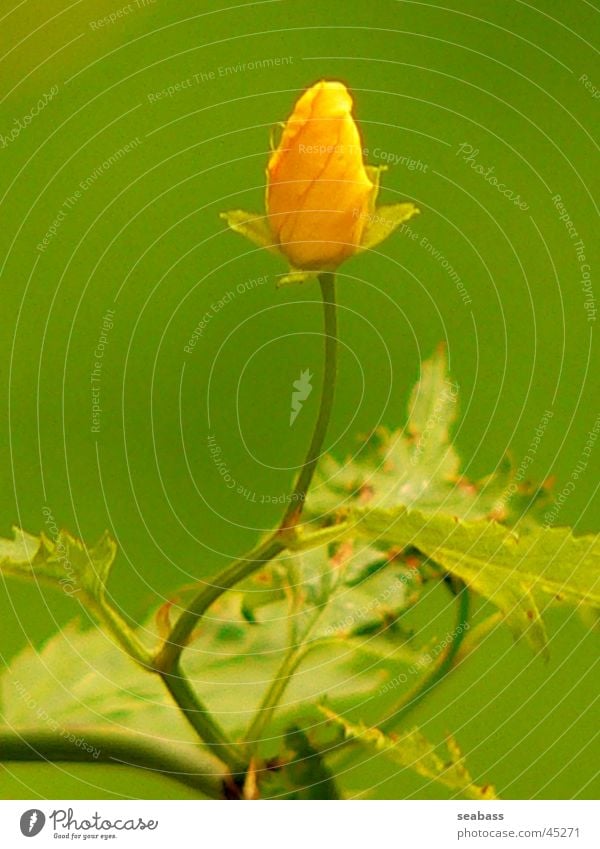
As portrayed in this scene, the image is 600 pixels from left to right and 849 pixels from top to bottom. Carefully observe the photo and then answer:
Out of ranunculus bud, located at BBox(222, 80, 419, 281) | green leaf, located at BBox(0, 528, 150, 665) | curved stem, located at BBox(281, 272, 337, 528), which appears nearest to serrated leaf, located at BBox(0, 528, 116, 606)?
green leaf, located at BBox(0, 528, 150, 665)

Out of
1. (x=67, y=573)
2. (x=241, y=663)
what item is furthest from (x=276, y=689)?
(x=67, y=573)

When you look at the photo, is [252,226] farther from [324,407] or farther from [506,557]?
[506,557]

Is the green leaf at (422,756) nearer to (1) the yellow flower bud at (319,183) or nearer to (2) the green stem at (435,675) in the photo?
(2) the green stem at (435,675)

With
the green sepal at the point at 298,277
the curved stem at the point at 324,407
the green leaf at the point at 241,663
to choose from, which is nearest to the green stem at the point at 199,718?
the green leaf at the point at 241,663

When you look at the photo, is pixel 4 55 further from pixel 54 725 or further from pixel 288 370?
pixel 54 725

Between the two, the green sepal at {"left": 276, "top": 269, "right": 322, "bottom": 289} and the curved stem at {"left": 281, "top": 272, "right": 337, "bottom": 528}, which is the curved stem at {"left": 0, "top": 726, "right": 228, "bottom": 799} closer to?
the curved stem at {"left": 281, "top": 272, "right": 337, "bottom": 528}
